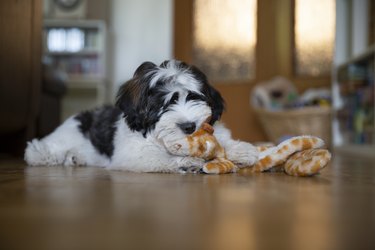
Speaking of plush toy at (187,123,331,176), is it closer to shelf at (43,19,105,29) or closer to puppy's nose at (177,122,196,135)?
puppy's nose at (177,122,196,135)

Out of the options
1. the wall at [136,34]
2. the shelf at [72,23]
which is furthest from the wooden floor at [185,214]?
the wall at [136,34]

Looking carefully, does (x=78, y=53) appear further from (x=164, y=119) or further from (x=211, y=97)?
(x=164, y=119)

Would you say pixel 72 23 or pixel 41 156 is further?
pixel 72 23

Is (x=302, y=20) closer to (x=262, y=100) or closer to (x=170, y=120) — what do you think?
(x=262, y=100)

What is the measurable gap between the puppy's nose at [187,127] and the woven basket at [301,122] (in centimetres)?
357

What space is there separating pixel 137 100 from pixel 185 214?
1129 mm

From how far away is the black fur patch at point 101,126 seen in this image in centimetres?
258

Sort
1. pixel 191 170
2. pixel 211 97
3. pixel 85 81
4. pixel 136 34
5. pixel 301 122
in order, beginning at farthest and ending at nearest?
pixel 136 34 < pixel 85 81 < pixel 301 122 < pixel 211 97 < pixel 191 170

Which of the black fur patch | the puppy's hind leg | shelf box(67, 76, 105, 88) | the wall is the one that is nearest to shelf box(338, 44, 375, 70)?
the black fur patch

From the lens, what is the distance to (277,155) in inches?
85.7

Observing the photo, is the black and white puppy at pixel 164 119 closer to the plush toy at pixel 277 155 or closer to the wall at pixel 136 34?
the plush toy at pixel 277 155

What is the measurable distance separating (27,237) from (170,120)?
3.73 feet

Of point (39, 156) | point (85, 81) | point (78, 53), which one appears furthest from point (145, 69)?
point (78, 53)

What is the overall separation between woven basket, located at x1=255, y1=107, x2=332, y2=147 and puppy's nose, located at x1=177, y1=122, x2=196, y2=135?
3.57 m
